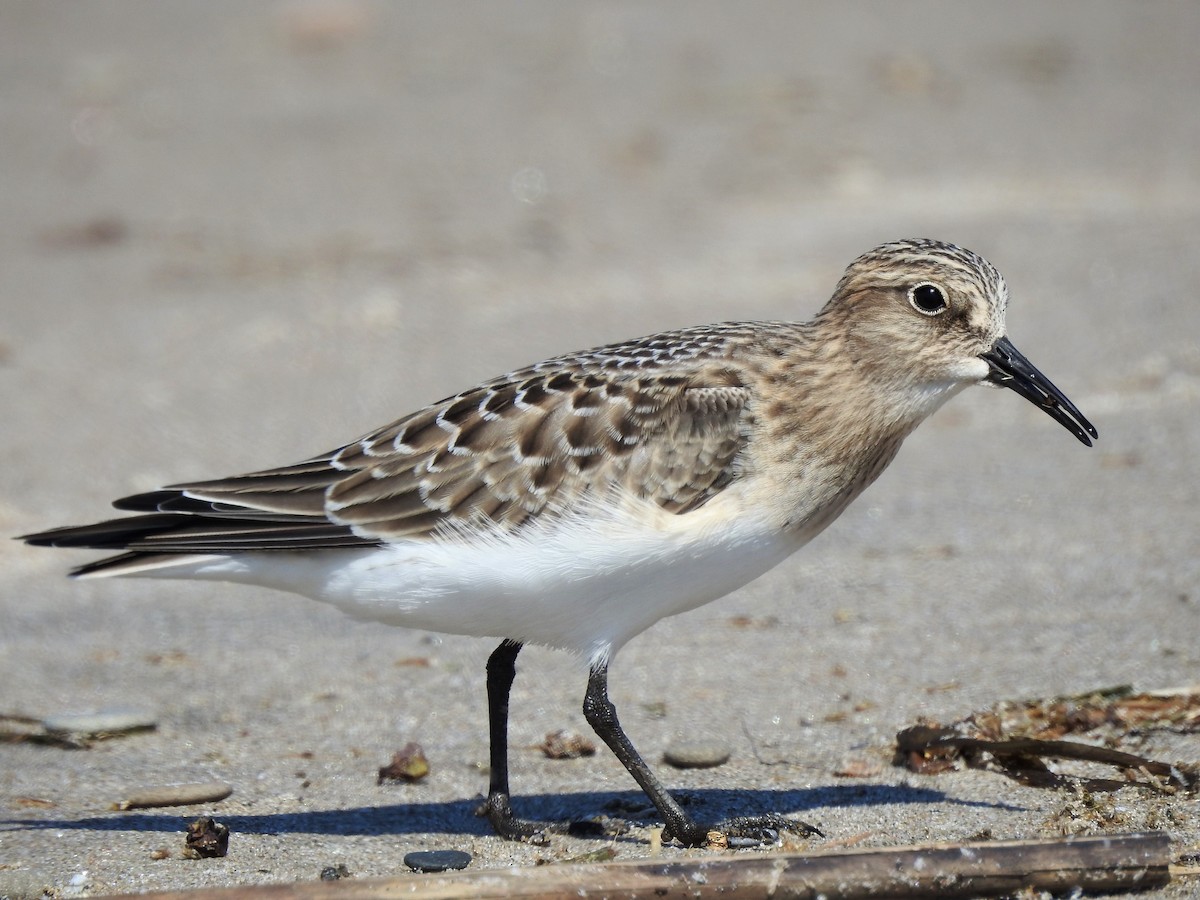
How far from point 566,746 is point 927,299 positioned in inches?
84.4

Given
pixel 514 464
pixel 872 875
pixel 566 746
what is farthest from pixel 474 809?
pixel 872 875

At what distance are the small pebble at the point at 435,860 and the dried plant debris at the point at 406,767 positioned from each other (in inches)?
28.6

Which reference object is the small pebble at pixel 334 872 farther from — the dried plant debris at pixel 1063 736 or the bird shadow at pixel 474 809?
the dried plant debris at pixel 1063 736

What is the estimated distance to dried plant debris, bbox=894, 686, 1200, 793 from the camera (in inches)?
199

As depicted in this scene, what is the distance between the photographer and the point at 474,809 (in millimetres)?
5449

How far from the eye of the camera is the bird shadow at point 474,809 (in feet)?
16.7

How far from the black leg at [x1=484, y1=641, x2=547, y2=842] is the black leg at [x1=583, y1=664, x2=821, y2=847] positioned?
1.22 ft

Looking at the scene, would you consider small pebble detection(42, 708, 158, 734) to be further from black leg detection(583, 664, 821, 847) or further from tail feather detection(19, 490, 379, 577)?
black leg detection(583, 664, 821, 847)

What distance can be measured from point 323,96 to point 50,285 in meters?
3.84

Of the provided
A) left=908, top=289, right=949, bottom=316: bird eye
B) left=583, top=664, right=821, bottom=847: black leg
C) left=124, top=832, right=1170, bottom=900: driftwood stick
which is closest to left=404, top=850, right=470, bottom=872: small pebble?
left=124, top=832, right=1170, bottom=900: driftwood stick

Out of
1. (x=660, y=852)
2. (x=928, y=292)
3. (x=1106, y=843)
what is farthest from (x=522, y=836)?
(x=928, y=292)

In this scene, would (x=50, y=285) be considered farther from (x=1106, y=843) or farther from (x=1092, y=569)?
(x=1106, y=843)

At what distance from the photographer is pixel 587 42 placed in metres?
14.7

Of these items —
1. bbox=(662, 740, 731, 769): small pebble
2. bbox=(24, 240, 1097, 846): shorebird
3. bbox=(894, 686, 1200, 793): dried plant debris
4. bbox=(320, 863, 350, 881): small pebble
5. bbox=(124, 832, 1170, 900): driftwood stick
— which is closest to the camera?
bbox=(124, 832, 1170, 900): driftwood stick
